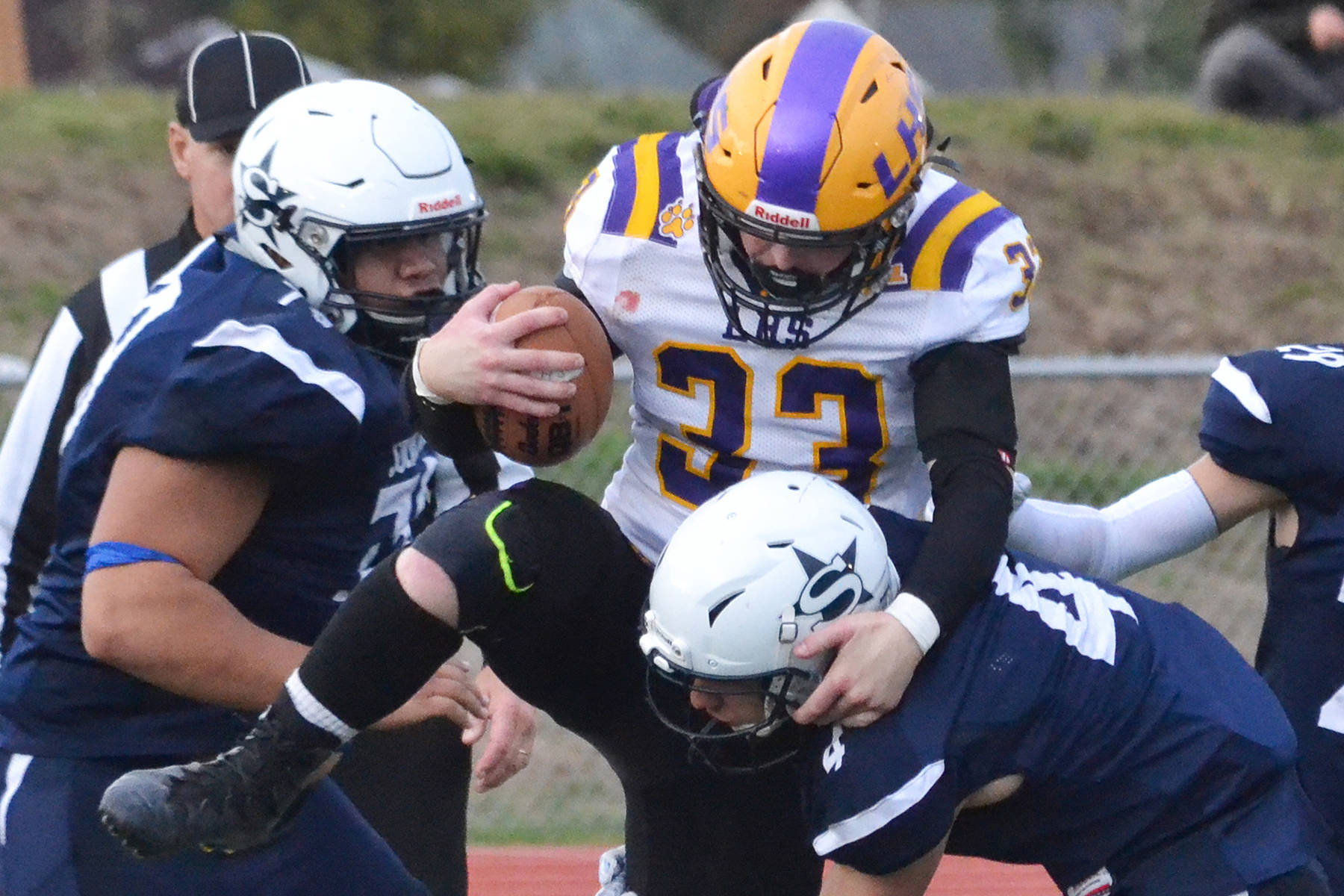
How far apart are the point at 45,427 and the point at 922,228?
181 centimetres

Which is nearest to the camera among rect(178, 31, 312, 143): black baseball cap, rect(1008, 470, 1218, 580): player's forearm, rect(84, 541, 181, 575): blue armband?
rect(84, 541, 181, 575): blue armband

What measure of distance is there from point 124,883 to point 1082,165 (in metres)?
9.78

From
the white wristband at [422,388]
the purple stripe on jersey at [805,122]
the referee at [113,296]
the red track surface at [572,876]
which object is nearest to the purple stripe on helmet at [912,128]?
the purple stripe on jersey at [805,122]

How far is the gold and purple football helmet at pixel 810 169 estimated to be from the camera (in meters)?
2.89

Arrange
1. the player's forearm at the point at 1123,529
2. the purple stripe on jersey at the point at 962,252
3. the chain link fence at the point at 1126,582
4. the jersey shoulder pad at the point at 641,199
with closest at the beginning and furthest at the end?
the purple stripe on jersey at the point at 962,252 < the jersey shoulder pad at the point at 641,199 < the player's forearm at the point at 1123,529 < the chain link fence at the point at 1126,582

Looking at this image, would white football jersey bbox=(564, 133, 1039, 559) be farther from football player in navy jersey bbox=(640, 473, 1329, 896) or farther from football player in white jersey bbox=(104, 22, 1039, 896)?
football player in navy jersey bbox=(640, 473, 1329, 896)

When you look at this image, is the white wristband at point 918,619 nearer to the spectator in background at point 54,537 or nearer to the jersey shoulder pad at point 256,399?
the jersey shoulder pad at point 256,399

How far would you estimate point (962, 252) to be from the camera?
306 centimetres

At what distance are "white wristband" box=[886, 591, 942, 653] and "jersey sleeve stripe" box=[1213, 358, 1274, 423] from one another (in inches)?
31.7

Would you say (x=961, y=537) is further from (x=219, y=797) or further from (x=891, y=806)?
(x=219, y=797)

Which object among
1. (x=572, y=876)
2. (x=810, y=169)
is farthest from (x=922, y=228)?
(x=572, y=876)

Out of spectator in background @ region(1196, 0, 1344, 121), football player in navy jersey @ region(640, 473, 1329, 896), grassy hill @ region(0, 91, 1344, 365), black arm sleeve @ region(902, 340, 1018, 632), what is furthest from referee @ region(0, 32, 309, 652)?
spectator in background @ region(1196, 0, 1344, 121)

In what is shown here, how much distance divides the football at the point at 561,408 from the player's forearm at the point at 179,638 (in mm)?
473

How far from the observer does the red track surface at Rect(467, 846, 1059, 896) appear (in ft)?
17.1
